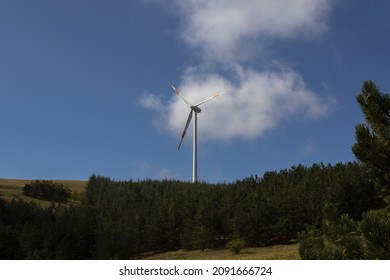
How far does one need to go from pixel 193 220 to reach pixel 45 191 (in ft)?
243

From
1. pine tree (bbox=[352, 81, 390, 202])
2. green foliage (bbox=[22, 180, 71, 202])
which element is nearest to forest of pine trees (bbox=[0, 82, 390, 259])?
green foliage (bbox=[22, 180, 71, 202])

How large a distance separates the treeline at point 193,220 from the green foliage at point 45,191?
52537 mm

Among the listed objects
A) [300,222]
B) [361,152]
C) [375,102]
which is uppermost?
[300,222]

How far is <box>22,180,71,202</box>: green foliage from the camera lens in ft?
474

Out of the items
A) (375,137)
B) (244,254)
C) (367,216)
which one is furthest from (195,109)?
Result: (367,216)

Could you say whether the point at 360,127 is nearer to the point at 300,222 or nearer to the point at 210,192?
the point at 300,222

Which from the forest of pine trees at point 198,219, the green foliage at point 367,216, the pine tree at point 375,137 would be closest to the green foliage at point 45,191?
the forest of pine trees at point 198,219

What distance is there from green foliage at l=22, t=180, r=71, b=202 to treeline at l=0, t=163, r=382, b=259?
52.5m

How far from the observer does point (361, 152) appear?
13.1 meters

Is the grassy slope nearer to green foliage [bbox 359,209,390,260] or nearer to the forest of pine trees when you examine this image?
the forest of pine trees

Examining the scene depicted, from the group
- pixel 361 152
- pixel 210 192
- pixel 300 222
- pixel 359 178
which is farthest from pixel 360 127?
pixel 210 192

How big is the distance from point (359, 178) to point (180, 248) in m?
34.4

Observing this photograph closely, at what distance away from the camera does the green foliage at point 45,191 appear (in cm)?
14450

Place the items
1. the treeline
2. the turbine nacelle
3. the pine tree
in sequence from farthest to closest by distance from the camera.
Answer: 1. the turbine nacelle
2. the treeline
3. the pine tree
